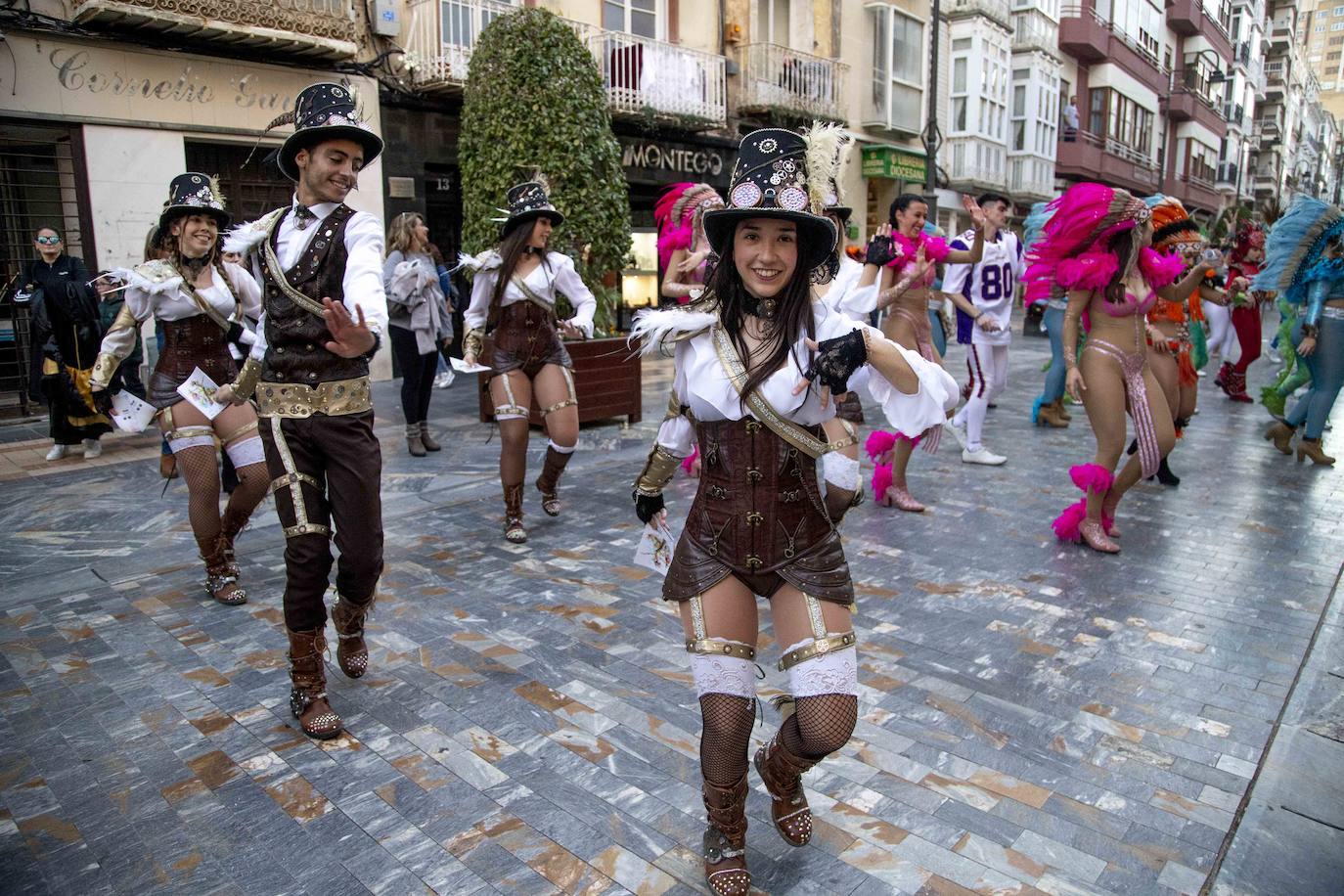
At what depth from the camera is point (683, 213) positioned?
7336 millimetres

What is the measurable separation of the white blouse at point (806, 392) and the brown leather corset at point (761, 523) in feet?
0.24

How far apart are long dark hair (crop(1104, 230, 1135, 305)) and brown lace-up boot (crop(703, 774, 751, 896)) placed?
4.32 metres

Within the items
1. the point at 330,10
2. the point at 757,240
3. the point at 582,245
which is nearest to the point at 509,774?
the point at 757,240

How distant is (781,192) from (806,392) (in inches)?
22.1

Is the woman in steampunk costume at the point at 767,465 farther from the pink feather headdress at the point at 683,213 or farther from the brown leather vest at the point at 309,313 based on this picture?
the pink feather headdress at the point at 683,213

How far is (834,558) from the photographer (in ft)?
8.87

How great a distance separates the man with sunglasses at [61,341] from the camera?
328 inches

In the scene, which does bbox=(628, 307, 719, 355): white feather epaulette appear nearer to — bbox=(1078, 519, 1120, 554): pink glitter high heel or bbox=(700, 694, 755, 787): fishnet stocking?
bbox=(700, 694, 755, 787): fishnet stocking

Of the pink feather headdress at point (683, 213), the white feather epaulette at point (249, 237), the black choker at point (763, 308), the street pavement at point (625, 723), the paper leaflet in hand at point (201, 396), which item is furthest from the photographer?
the pink feather headdress at point (683, 213)

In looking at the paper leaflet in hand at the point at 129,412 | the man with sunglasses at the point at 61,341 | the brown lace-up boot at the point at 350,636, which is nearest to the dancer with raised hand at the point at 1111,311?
the brown lace-up boot at the point at 350,636

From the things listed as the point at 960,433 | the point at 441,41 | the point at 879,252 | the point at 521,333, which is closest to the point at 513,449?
the point at 521,333

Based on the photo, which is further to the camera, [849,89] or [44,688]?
[849,89]

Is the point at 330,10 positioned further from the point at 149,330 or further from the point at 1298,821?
the point at 1298,821

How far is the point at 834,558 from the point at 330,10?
1220cm
